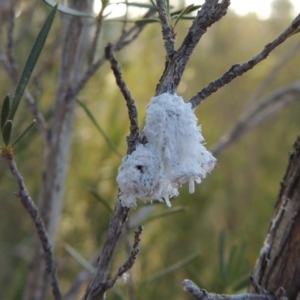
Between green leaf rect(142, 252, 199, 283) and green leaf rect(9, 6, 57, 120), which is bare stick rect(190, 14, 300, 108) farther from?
green leaf rect(142, 252, 199, 283)

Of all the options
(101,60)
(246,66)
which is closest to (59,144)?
(101,60)

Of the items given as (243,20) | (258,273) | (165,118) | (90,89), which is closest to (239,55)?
(243,20)

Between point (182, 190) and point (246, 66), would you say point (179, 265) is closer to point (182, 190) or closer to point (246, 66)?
point (246, 66)

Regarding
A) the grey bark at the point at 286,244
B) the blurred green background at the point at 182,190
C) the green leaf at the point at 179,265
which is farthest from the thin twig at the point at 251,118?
the grey bark at the point at 286,244

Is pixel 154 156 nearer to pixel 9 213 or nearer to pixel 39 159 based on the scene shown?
pixel 39 159

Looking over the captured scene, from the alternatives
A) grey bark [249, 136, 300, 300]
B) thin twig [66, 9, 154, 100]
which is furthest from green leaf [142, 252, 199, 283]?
thin twig [66, 9, 154, 100]

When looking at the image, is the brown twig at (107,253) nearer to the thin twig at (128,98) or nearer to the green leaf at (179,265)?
the thin twig at (128,98)
